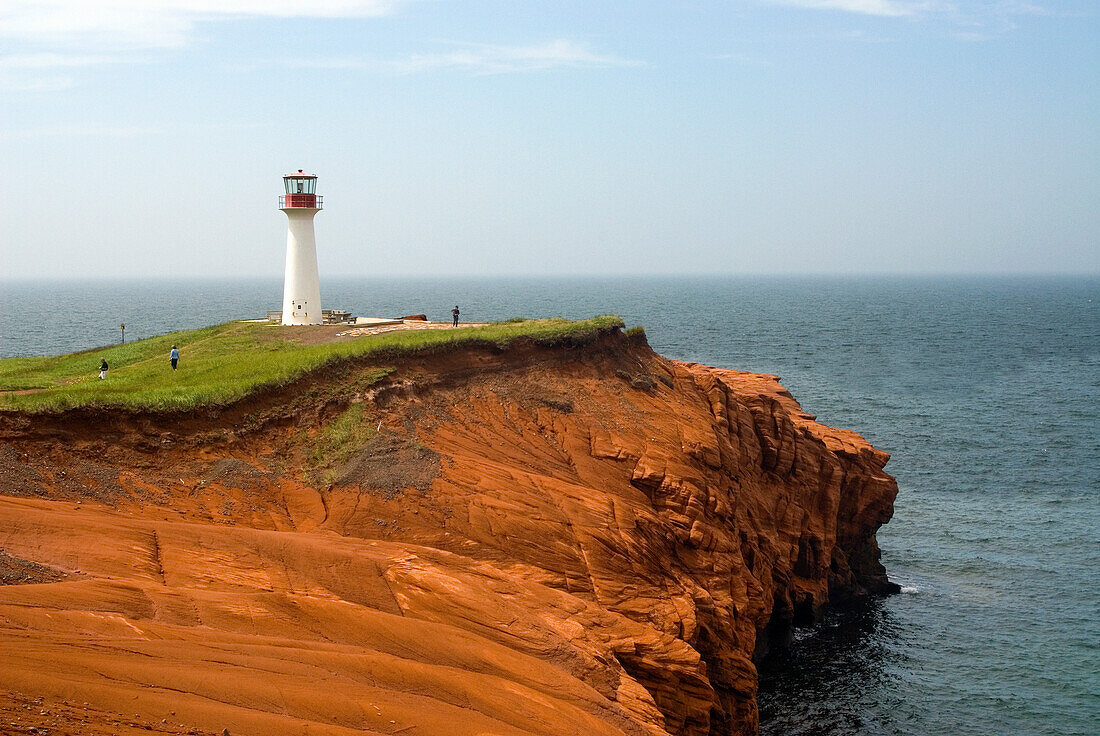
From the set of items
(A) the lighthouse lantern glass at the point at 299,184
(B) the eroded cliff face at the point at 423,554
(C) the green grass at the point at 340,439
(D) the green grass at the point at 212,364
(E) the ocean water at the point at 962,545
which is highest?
(A) the lighthouse lantern glass at the point at 299,184

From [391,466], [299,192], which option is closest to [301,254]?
[299,192]

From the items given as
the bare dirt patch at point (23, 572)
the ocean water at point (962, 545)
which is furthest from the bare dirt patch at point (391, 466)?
the ocean water at point (962, 545)

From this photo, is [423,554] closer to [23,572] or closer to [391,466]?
[391,466]

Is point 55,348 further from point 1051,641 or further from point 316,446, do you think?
point 1051,641

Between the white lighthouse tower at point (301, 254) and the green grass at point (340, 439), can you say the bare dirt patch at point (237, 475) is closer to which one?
the green grass at point (340, 439)

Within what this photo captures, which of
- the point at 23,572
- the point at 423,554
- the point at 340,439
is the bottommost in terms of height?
the point at 423,554

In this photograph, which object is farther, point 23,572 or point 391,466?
point 391,466

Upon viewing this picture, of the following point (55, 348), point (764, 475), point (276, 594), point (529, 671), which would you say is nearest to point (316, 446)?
point (276, 594)
